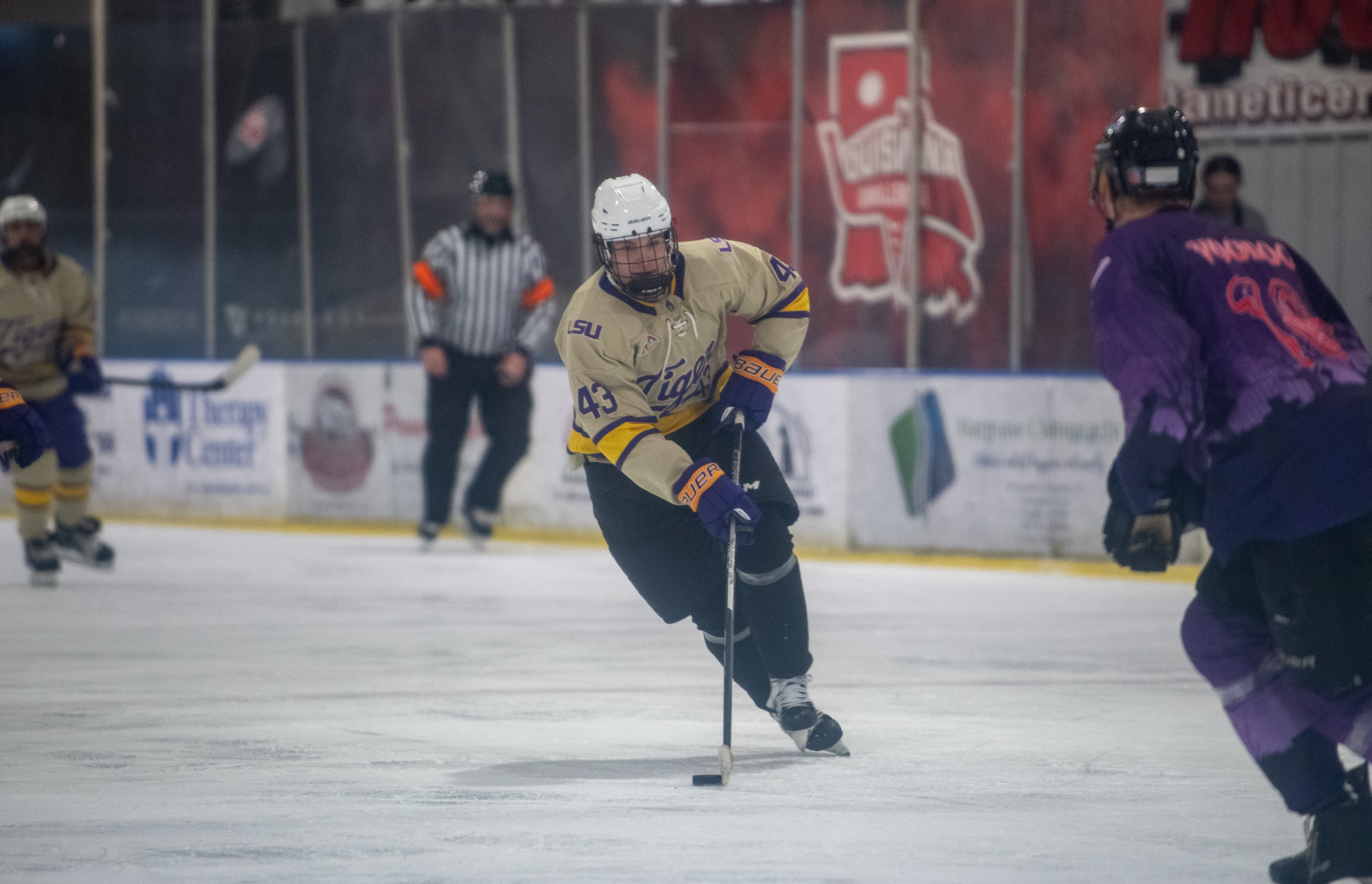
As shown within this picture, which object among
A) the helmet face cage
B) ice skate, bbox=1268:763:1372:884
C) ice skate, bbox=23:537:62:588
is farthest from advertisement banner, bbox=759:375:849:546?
ice skate, bbox=1268:763:1372:884

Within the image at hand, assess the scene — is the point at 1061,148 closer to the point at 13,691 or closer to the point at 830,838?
the point at 13,691

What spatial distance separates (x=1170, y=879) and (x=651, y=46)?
10154 mm

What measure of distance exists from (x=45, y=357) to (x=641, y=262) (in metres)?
4.47

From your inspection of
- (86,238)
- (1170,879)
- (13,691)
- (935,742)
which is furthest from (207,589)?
(86,238)

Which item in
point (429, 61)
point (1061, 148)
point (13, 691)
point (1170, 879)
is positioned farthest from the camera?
point (429, 61)

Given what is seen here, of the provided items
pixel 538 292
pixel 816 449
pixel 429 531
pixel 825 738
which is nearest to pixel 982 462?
pixel 816 449

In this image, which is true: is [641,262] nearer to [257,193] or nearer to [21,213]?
[21,213]

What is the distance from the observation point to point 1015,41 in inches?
451

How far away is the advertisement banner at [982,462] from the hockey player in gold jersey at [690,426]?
169 inches

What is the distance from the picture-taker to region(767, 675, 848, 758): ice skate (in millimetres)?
4520

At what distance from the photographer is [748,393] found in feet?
15.1

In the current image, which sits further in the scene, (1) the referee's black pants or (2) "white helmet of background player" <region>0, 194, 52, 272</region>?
(1) the referee's black pants

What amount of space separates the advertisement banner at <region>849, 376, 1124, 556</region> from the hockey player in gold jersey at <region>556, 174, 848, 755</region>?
4298 mm

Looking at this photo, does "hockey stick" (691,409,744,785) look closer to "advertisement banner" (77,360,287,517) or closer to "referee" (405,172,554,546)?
"referee" (405,172,554,546)
